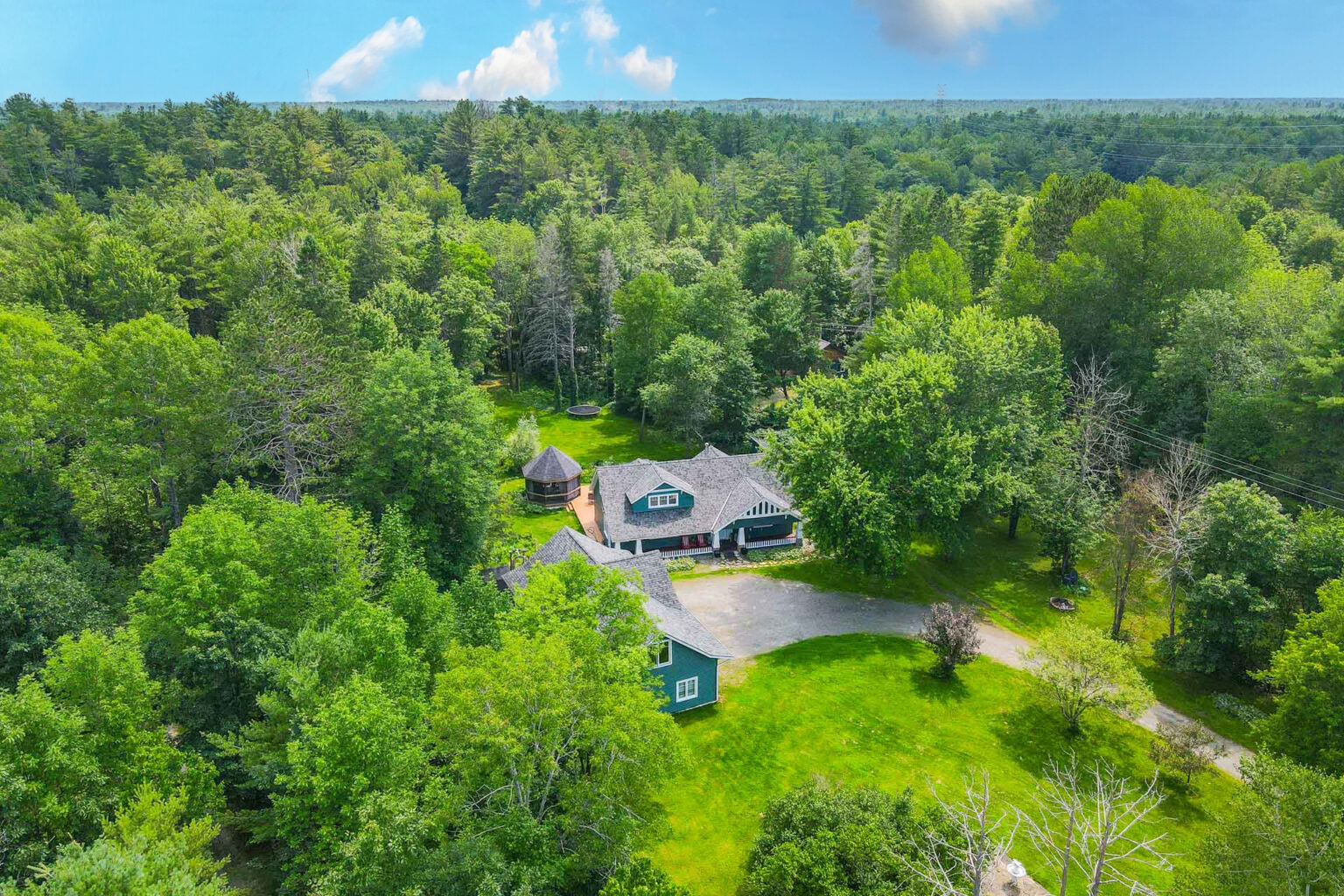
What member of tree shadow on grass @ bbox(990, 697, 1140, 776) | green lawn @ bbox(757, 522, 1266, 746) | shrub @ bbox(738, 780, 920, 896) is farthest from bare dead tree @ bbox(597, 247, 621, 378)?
shrub @ bbox(738, 780, 920, 896)

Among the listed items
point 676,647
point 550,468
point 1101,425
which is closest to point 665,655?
point 676,647

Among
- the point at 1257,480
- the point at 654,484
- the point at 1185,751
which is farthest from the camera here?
the point at 654,484

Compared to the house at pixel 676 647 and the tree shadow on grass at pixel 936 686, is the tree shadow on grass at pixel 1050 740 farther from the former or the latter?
the house at pixel 676 647

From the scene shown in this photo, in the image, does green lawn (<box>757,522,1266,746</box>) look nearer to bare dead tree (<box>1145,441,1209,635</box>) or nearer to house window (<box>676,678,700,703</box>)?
bare dead tree (<box>1145,441,1209,635</box>)

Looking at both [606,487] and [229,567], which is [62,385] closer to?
[229,567]

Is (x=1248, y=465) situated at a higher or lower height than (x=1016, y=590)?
higher

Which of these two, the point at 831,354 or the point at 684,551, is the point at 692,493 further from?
the point at 831,354
